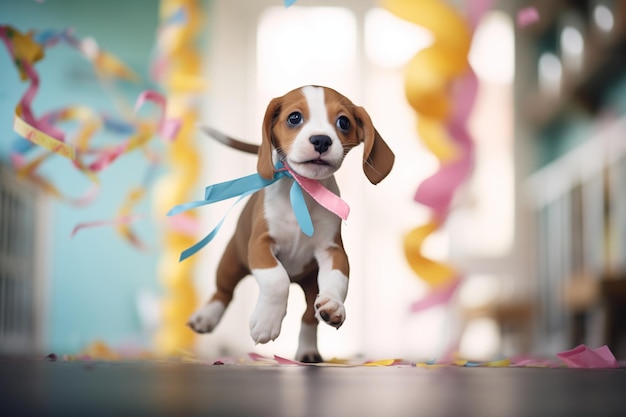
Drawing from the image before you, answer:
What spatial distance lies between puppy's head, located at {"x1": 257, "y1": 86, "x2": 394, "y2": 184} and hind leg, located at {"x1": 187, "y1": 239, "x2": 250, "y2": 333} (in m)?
0.12

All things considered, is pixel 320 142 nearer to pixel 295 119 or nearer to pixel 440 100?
pixel 295 119

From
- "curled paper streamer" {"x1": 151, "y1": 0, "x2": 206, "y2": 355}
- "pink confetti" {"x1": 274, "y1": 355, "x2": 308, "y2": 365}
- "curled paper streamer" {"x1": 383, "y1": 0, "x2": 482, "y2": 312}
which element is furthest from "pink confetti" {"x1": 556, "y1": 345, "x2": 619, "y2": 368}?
"curled paper streamer" {"x1": 151, "y1": 0, "x2": 206, "y2": 355}

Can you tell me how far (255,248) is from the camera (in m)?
0.52

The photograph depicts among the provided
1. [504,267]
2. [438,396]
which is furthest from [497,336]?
[438,396]

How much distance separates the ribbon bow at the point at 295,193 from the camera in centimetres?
50

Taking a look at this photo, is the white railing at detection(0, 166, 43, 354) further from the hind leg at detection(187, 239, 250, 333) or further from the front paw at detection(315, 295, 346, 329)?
the front paw at detection(315, 295, 346, 329)

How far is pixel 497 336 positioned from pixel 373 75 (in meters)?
1.81

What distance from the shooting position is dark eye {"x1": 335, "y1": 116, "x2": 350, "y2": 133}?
1.64 ft

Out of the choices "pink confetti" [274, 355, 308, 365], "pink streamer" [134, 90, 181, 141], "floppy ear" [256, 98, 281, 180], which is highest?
"pink streamer" [134, 90, 181, 141]

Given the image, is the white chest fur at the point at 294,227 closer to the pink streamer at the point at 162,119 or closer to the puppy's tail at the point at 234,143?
the puppy's tail at the point at 234,143

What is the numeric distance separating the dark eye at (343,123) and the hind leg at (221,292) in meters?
0.15

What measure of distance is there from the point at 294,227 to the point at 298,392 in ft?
0.57

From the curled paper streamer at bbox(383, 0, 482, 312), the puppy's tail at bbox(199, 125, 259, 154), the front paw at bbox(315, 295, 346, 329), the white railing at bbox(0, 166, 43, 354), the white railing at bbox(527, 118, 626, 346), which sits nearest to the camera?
the front paw at bbox(315, 295, 346, 329)

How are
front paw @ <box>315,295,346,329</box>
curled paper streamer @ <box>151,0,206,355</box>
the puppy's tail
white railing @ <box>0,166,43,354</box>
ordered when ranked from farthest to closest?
white railing @ <box>0,166,43,354</box> → curled paper streamer @ <box>151,0,206,355</box> → the puppy's tail → front paw @ <box>315,295,346,329</box>
